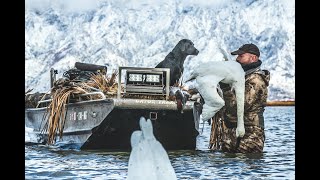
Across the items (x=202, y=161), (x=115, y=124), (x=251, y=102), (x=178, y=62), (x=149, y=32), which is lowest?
(x=202, y=161)

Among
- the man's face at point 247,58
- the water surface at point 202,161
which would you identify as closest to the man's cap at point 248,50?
the man's face at point 247,58

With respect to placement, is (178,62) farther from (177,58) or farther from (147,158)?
(147,158)

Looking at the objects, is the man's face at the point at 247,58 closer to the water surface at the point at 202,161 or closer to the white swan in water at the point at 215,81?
the white swan in water at the point at 215,81

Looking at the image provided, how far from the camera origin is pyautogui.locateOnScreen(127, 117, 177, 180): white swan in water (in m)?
5.05

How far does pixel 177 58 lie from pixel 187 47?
11 cm

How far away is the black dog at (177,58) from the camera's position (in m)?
5.21

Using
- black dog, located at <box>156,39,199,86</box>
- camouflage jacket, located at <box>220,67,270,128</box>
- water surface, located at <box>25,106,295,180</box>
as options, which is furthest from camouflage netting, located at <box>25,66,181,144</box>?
camouflage jacket, located at <box>220,67,270,128</box>

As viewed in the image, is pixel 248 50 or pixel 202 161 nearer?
pixel 202 161

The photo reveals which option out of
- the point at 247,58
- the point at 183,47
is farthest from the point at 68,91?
the point at 247,58

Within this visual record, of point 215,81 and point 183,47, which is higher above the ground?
point 183,47

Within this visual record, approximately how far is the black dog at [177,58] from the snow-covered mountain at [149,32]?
37 mm

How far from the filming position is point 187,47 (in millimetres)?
5254
